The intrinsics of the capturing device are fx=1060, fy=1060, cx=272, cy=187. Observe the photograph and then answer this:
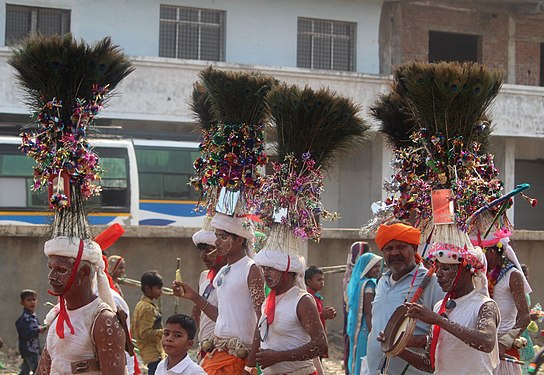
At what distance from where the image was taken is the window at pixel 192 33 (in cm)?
2628

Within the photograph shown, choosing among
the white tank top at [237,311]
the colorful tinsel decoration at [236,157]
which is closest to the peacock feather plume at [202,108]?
the colorful tinsel decoration at [236,157]

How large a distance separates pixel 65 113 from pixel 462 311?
8.92ft

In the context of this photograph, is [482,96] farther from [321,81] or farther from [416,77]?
[321,81]

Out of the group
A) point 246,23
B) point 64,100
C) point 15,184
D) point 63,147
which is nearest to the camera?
point 63,147

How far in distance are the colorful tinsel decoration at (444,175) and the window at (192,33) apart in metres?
19.6

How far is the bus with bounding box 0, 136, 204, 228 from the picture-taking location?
20.7 meters

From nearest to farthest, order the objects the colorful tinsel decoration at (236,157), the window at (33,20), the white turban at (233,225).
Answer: the white turban at (233,225) → the colorful tinsel decoration at (236,157) → the window at (33,20)

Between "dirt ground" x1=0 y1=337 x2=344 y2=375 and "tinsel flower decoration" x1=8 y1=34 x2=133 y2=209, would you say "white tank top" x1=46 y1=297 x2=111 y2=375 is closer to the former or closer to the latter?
"tinsel flower decoration" x1=8 y1=34 x2=133 y2=209

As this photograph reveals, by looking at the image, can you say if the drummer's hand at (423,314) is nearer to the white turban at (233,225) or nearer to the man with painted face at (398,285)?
the man with painted face at (398,285)

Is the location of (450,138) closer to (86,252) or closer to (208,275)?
(86,252)

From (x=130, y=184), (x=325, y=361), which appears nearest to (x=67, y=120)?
(x=325, y=361)

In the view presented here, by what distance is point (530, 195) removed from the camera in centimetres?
3017

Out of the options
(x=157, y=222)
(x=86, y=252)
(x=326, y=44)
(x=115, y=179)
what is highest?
(x=326, y=44)

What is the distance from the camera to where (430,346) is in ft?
21.8
